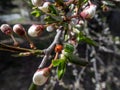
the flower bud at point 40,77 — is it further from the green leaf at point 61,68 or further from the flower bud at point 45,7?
the flower bud at point 45,7

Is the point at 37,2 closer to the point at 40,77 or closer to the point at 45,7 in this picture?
the point at 45,7

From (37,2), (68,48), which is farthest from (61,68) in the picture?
(37,2)

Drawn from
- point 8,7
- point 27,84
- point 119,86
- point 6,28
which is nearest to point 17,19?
point 8,7

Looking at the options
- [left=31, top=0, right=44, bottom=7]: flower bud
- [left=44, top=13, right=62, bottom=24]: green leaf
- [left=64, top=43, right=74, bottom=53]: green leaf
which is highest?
[left=31, top=0, right=44, bottom=7]: flower bud

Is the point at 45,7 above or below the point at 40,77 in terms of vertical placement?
above

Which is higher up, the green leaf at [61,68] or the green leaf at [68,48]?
the green leaf at [68,48]

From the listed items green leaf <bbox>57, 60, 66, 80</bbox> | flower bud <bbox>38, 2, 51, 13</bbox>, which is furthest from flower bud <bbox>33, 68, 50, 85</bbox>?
flower bud <bbox>38, 2, 51, 13</bbox>

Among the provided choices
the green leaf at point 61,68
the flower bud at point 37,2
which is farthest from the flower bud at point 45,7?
the green leaf at point 61,68

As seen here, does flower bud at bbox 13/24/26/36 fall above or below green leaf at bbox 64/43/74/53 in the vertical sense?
above

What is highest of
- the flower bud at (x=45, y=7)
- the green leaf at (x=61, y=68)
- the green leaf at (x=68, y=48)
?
the flower bud at (x=45, y=7)

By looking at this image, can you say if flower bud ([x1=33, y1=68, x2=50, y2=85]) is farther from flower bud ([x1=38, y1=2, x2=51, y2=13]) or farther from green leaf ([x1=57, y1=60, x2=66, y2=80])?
flower bud ([x1=38, y1=2, x2=51, y2=13])

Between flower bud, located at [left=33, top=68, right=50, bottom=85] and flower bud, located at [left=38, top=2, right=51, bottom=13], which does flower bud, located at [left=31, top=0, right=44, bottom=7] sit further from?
flower bud, located at [left=33, top=68, right=50, bottom=85]
